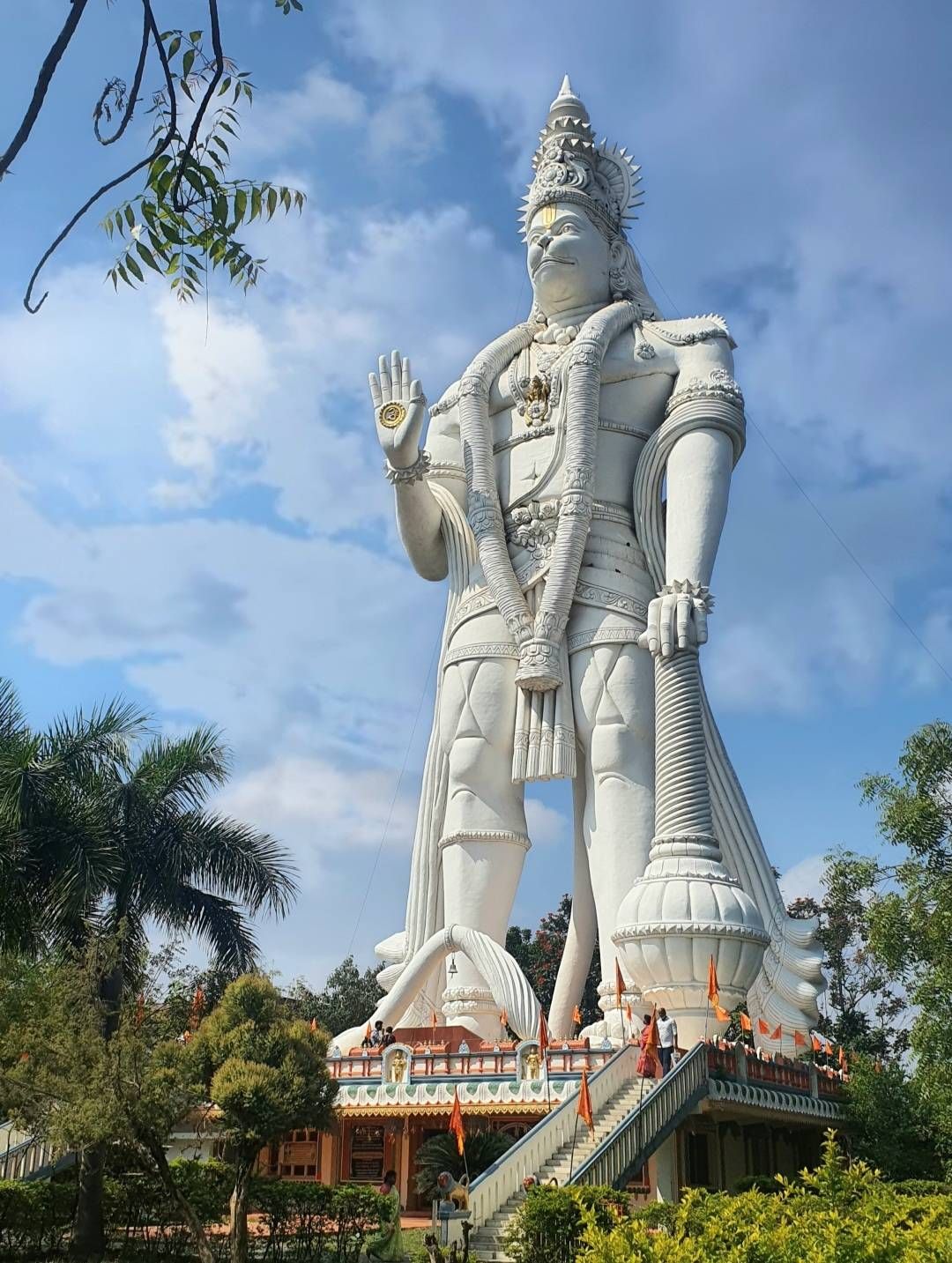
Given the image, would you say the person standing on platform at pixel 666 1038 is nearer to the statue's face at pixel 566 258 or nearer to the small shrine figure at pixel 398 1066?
the small shrine figure at pixel 398 1066

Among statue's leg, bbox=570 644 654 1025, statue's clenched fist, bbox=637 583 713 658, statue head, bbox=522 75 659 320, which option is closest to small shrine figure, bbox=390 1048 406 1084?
statue's leg, bbox=570 644 654 1025

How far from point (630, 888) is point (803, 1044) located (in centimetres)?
269

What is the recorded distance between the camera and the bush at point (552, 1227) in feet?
29.8

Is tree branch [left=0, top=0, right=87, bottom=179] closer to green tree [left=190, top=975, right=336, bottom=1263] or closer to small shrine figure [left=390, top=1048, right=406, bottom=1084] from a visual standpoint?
green tree [left=190, top=975, right=336, bottom=1263]

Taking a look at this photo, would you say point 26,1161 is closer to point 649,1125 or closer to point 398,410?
point 649,1125

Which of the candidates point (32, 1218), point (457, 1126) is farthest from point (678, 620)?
point (32, 1218)

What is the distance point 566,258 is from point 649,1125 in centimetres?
1124

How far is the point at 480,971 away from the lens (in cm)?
1496

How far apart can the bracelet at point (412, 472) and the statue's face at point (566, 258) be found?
3.21 m

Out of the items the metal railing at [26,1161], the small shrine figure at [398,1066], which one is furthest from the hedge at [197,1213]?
the small shrine figure at [398,1066]

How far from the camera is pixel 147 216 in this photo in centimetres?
377

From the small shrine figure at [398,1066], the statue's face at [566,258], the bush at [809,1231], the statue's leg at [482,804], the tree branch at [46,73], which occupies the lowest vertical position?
the bush at [809,1231]

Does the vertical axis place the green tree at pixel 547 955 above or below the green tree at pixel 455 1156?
above

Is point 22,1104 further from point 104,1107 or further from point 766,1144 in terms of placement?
point 766,1144
